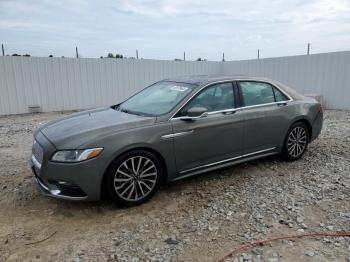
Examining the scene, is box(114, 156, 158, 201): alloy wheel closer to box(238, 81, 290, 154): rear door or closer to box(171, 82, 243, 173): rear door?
box(171, 82, 243, 173): rear door

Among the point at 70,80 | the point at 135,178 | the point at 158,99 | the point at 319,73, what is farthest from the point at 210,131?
the point at 70,80

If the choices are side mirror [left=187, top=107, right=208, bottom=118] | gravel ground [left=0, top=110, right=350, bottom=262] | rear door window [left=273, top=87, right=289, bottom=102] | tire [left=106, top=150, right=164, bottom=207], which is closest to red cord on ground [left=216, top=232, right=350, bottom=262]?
gravel ground [left=0, top=110, right=350, bottom=262]

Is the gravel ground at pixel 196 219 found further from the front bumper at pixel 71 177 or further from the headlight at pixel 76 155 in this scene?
the headlight at pixel 76 155

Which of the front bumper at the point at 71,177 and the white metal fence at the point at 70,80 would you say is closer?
the front bumper at the point at 71,177

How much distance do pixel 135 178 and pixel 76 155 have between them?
71 cm

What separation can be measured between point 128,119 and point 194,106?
0.87 m

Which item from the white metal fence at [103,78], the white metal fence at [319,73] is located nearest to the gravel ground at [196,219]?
the white metal fence at [319,73]

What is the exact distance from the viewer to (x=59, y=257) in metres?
2.71

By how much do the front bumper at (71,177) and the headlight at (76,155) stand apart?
44 millimetres

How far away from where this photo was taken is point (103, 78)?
12.1 metres

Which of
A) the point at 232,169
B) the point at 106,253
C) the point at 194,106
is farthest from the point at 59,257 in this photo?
the point at 232,169

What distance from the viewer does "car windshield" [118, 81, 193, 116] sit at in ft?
12.9

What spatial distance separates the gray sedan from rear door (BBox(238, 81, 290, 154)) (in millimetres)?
14

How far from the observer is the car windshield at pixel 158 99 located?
12.9 feet
